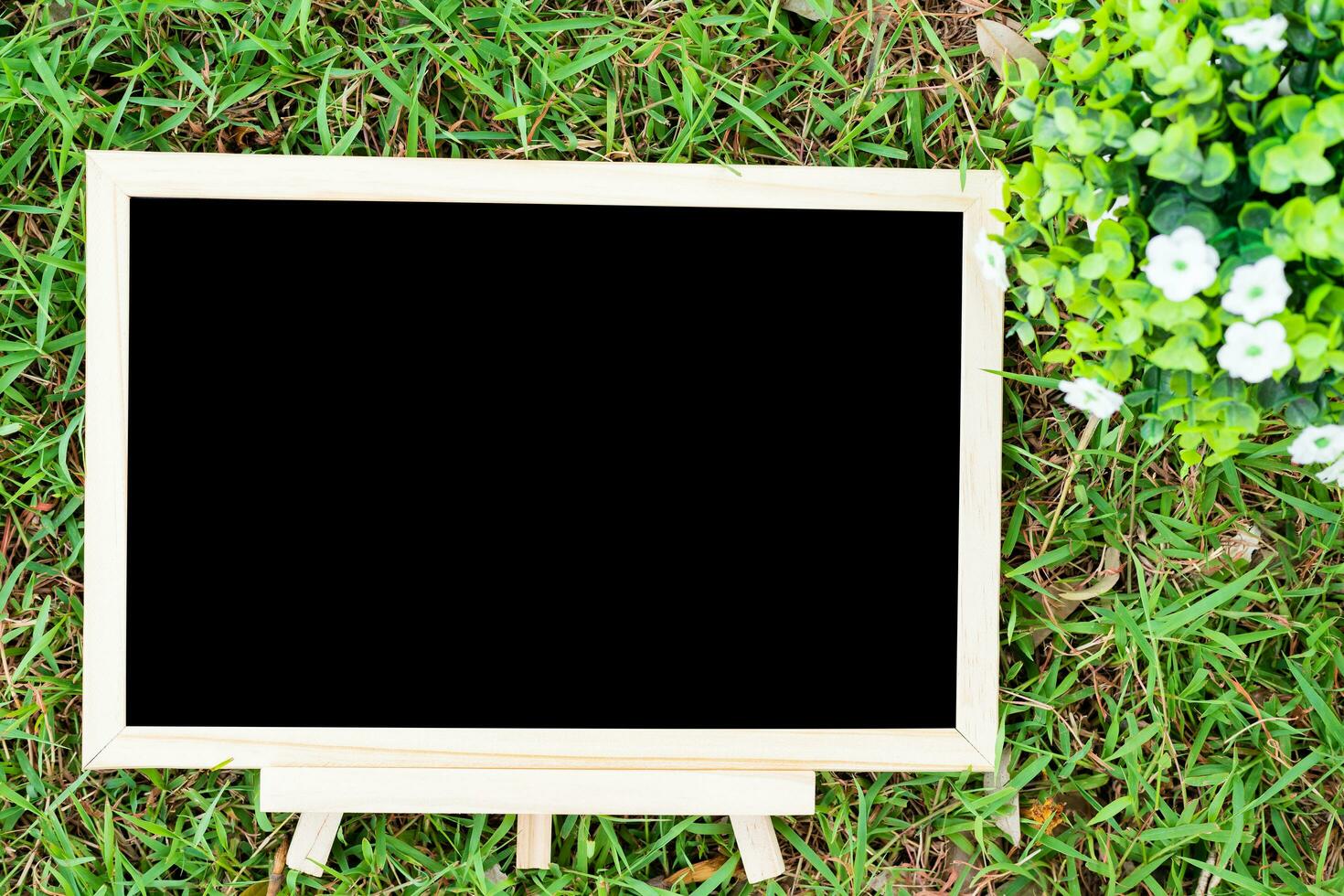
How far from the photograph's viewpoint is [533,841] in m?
1.06

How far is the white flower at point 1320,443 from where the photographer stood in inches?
30.4

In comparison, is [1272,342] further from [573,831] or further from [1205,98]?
[573,831]

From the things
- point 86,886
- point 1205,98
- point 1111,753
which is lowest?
point 86,886

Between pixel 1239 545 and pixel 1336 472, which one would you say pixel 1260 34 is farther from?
pixel 1239 545

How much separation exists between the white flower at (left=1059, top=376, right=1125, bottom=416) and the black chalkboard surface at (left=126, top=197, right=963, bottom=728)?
0.67 ft

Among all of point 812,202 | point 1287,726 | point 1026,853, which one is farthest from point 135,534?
point 1287,726

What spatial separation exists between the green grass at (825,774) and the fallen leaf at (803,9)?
0.02m

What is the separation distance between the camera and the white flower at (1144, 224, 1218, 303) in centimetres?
68

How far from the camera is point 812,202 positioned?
1001mm

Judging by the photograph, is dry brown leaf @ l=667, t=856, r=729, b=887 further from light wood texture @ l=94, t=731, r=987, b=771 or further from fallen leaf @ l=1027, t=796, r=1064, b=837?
fallen leaf @ l=1027, t=796, r=1064, b=837

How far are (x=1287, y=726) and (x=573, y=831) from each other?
85 centimetres

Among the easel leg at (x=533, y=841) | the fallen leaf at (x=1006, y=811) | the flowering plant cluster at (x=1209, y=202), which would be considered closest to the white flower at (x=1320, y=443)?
the flowering plant cluster at (x=1209, y=202)

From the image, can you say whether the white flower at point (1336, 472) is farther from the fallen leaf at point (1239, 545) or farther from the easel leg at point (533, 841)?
the easel leg at point (533, 841)

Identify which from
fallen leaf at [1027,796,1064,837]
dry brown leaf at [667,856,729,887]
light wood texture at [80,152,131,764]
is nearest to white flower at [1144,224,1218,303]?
fallen leaf at [1027,796,1064,837]
